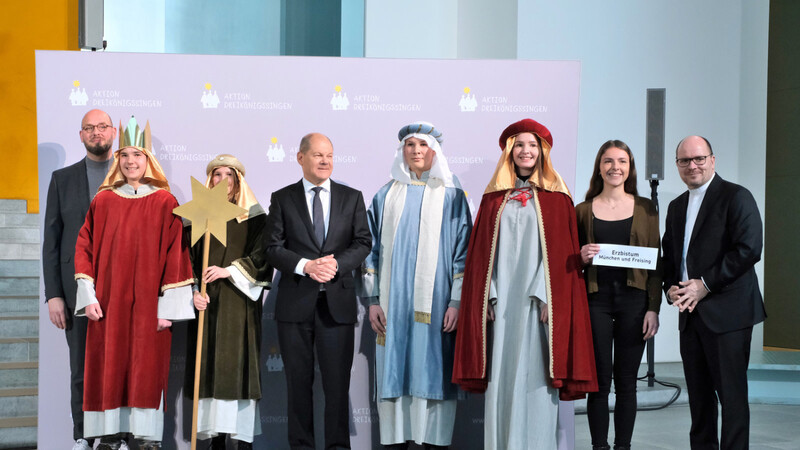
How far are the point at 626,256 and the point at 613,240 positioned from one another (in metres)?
0.14

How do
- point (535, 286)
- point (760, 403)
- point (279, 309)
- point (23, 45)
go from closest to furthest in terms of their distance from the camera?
point (535, 286) → point (279, 309) → point (760, 403) → point (23, 45)

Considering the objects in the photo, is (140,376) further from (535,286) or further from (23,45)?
(23,45)

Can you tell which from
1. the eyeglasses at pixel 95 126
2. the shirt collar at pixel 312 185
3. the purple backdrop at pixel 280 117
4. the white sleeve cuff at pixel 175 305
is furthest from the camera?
the purple backdrop at pixel 280 117

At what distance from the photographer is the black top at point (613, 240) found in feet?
11.8

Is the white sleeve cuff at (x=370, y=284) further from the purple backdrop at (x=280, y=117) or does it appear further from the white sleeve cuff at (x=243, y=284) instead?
the white sleeve cuff at (x=243, y=284)

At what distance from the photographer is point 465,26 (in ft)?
26.5

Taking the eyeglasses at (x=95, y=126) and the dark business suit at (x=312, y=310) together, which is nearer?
the dark business suit at (x=312, y=310)

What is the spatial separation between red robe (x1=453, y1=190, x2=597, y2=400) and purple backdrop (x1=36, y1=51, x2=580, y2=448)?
0.72 metres

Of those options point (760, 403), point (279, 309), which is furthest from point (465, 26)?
point (279, 309)

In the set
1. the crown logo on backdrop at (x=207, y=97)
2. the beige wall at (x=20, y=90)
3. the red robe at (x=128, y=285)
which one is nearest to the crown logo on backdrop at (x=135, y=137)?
the red robe at (x=128, y=285)

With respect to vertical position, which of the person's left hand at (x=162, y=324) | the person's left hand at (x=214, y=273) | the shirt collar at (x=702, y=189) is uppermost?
the shirt collar at (x=702, y=189)

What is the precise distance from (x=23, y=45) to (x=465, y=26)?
14.3 feet

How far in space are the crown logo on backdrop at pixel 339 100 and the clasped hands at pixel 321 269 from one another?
1.04m

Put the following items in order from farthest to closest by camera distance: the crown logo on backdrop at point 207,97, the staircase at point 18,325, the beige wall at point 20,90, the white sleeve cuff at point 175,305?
1. the beige wall at point 20,90
2. the staircase at point 18,325
3. the crown logo on backdrop at point 207,97
4. the white sleeve cuff at point 175,305
